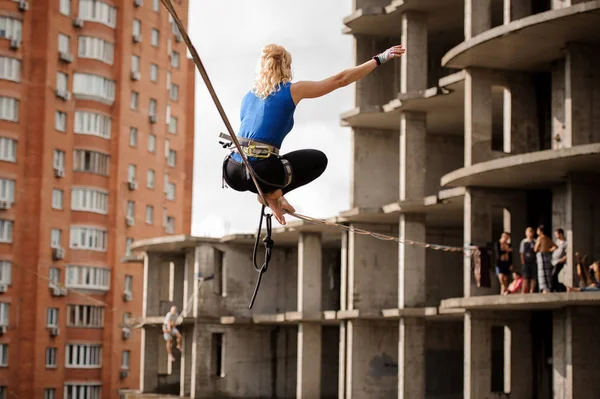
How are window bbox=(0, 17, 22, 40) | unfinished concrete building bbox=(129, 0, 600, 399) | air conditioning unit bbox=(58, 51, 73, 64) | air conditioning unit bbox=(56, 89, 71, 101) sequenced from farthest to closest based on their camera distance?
air conditioning unit bbox=(58, 51, 73, 64)
air conditioning unit bbox=(56, 89, 71, 101)
window bbox=(0, 17, 22, 40)
unfinished concrete building bbox=(129, 0, 600, 399)

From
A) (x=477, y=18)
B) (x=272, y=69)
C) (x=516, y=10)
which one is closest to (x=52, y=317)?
(x=477, y=18)

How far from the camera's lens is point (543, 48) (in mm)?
36469

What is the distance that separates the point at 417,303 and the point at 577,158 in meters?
14.5

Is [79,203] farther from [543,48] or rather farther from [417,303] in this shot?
[543,48]

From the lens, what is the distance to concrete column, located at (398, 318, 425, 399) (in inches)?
1783

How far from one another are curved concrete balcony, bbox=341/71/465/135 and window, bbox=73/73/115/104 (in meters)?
38.3

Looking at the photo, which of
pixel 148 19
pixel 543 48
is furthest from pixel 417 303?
pixel 148 19

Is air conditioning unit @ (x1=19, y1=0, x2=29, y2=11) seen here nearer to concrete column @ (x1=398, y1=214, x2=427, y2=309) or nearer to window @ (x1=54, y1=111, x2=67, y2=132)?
window @ (x1=54, y1=111, x2=67, y2=132)

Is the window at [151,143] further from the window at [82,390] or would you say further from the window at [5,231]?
the window at [82,390]

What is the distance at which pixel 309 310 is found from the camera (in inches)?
2231

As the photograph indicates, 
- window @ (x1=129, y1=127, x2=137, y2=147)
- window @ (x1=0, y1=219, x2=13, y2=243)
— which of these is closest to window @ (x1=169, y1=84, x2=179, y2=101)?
window @ (x1=129, y1=127, x2=137, y2=147)

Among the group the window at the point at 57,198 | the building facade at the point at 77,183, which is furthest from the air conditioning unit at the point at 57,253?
the window at the point at 57,198

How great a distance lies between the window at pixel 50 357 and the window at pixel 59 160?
12.0 m

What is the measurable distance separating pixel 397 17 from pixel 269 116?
37.0 metres
